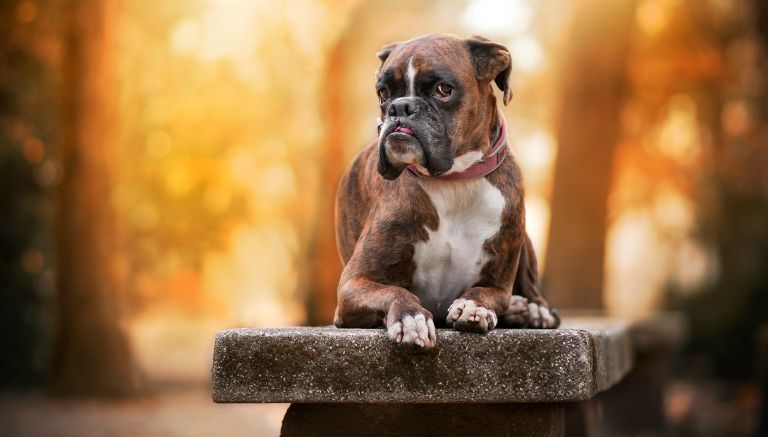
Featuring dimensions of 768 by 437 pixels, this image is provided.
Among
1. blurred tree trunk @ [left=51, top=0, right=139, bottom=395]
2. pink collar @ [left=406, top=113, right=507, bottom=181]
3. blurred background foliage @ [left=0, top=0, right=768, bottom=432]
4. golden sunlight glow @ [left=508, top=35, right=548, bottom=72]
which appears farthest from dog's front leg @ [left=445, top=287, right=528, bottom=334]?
golden sunlight glow @ [left=508, top=35, right=548, bottom=72]

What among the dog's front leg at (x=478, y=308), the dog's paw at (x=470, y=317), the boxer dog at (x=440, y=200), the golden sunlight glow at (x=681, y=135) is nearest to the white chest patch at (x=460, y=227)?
the boxer dog at (x=440, y=200)

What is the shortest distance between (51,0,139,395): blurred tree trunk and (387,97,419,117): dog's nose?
37.9 feet

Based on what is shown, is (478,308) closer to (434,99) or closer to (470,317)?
(470,317)

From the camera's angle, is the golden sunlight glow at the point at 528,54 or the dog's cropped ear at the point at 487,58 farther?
the golden sunlight glow at the point at 528,54

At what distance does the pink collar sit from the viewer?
4293 mm

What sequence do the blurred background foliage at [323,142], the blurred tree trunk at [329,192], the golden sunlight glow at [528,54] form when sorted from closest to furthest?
the blurred background foliage at [323,142], the blurred tree trunk at [329,192], the golden sunlight glow at [528,54]

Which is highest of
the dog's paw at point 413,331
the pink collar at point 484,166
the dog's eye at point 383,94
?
the dog's eye at point 383,94

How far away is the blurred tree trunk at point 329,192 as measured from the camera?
18.4 metres

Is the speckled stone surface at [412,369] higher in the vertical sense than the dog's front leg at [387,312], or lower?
lower

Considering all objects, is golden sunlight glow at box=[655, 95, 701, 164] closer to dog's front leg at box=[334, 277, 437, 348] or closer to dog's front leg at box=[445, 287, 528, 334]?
dog's front leg at box=[445, 287, 528, 334]

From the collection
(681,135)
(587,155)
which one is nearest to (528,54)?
(681,135)

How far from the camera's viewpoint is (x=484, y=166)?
4.34m

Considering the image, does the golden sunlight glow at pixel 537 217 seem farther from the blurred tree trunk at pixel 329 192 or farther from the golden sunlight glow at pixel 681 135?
the blurred tree trunk at pixel 329 192

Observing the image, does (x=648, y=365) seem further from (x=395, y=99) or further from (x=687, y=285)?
(x=687, y=285)
